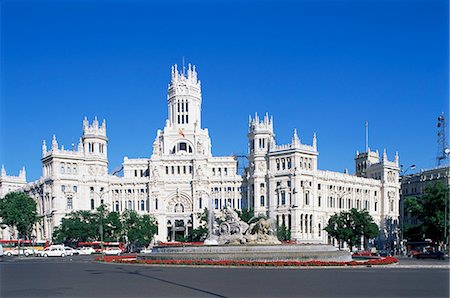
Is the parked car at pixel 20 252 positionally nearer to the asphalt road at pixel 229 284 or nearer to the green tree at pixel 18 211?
the green tree at pixel 18 211

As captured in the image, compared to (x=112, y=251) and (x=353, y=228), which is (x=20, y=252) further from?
(x=353, y=228)

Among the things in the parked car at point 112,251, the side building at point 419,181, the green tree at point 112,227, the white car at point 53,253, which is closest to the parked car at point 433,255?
the parked car at point 112,251

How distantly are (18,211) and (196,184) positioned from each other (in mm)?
38263

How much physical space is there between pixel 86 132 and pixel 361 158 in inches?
2774

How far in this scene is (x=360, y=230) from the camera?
94.6 metres

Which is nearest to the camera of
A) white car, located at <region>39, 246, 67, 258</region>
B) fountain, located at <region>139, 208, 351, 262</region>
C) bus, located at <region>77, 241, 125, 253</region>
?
fountain, located at <region>139, 208, 351, 262</region>

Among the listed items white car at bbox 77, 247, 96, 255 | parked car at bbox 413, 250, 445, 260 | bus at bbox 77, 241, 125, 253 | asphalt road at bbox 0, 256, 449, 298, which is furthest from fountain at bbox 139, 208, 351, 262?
bus at bbox 77, 241, 125, 253

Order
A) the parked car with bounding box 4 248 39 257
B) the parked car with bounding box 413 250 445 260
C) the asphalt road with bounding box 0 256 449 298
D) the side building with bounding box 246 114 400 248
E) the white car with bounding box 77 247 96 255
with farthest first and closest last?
the side building with bounding box 246 114 400 248 → the white car with bounding box 77 247 96 255 → the parked car with bounding box 4 248 39 257 → the parked car with bounding box 413 250 445 260 → the asphalt road with bounding box 0 256 449 298

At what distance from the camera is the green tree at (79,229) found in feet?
370

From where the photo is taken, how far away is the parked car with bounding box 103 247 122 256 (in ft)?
315

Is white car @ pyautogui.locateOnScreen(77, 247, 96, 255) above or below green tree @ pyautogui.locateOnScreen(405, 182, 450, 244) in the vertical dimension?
below

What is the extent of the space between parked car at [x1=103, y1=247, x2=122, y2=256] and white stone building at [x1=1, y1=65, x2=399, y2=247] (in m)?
28.5

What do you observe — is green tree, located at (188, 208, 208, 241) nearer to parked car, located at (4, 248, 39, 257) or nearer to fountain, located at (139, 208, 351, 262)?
parked car, located at (4, 248, 39, 257)

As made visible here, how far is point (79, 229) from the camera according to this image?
11288 cm
